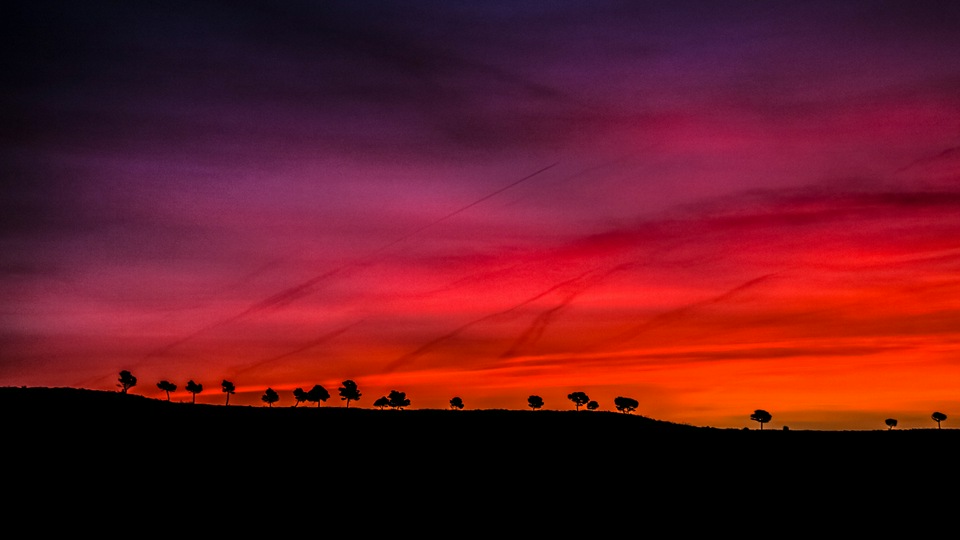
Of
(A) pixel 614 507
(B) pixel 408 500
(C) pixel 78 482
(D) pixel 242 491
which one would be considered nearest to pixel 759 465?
(A) pixel 614 507

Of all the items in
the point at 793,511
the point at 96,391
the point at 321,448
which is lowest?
the point at 793,511

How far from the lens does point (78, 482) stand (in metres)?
64.6

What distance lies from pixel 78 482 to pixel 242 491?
12011 mm

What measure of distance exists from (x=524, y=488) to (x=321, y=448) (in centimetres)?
2130

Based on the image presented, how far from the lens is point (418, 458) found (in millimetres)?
82500

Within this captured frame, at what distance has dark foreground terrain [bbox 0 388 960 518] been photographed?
6838cm

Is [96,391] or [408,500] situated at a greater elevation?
[96,391]

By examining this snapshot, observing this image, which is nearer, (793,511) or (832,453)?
(793,511)

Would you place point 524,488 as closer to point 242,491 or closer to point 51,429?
point 242,491

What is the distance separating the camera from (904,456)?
10325 centimetres

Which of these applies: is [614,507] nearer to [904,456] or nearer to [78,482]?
[78,482]

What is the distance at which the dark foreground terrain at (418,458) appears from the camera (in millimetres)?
68375

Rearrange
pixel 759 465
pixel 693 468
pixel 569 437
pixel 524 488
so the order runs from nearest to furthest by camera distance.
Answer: pixel 524 488
pixel 693 468
pixel 759 465
pixel 569 437

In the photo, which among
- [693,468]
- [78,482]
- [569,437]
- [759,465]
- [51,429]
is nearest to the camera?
[78,482]
